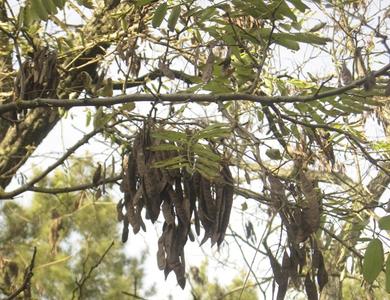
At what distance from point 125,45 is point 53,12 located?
0.56 meters

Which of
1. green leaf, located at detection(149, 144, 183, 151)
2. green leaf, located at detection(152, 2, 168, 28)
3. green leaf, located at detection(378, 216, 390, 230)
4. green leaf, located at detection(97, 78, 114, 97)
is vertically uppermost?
green leaf, located at detection(97, 78, 114, 97)

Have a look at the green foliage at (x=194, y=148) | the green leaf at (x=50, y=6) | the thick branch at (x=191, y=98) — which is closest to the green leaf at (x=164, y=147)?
the green foliage at (x=194, y=148)

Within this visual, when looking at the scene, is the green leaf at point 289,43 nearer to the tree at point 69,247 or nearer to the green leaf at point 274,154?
the green leaf at point 274,154

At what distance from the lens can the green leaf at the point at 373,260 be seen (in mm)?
1236

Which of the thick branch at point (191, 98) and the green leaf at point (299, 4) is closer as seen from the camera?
the thick branch at point (191, 98)

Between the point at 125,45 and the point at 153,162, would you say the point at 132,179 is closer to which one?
the point at 153,162

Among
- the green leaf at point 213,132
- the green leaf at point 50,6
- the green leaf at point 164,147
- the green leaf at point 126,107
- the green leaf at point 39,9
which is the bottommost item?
the green leaf at point 164,147

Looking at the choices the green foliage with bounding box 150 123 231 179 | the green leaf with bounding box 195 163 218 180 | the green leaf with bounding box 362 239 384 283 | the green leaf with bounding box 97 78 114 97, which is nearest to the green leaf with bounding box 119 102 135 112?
the green leaf with bounding box 97 78 114 97

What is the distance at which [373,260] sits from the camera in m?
1.24

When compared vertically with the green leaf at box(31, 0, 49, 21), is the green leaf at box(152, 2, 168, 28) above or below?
below

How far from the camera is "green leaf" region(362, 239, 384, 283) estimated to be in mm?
1236

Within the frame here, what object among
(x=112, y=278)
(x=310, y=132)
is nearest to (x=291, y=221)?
(x=310, y=132)

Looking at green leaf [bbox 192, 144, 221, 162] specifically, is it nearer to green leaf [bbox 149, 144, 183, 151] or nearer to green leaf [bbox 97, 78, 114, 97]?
green leaf [bbox 149, 144, 183, 151]

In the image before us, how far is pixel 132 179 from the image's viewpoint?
1459 millimetres
